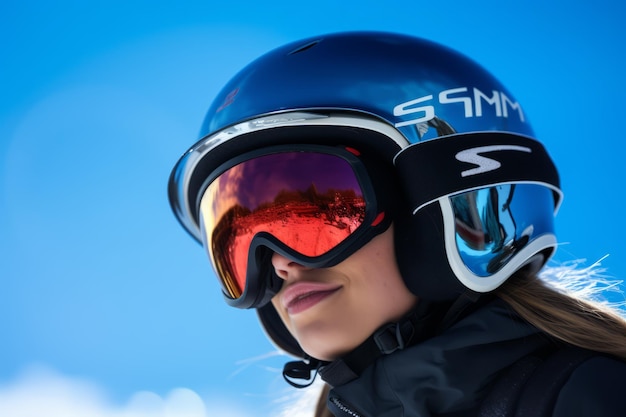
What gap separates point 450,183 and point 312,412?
97 centimetres

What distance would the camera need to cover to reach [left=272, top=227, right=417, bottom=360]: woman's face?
159 cm

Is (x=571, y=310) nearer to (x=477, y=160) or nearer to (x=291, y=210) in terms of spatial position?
(x=477, y=160)

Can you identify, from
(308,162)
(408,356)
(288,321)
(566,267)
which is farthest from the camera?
(566,267)

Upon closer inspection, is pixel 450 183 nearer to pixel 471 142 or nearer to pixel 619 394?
pixel 471 142

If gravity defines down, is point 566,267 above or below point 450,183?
below

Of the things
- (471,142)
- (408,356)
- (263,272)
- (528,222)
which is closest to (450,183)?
(471,142)

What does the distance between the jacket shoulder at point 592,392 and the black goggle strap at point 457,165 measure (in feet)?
1.65

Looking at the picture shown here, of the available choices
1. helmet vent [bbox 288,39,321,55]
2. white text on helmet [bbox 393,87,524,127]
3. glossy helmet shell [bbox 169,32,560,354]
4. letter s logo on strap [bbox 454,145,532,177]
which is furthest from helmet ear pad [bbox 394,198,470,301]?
helmet vent [bbox 288,39,321,55]

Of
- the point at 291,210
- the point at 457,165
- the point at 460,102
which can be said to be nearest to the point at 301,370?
the point at 291,210

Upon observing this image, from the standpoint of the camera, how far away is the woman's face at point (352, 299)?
1595 millimetres

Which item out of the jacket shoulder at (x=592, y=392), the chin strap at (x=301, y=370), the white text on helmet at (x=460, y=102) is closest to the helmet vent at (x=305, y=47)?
the white text on helmet at (x=460, y=102)

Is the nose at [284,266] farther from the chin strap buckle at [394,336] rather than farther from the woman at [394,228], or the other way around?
the chin strap buckle at [394,336]

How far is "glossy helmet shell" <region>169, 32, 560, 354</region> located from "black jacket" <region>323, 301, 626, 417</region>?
0.11 metres

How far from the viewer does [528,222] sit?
1665mm
